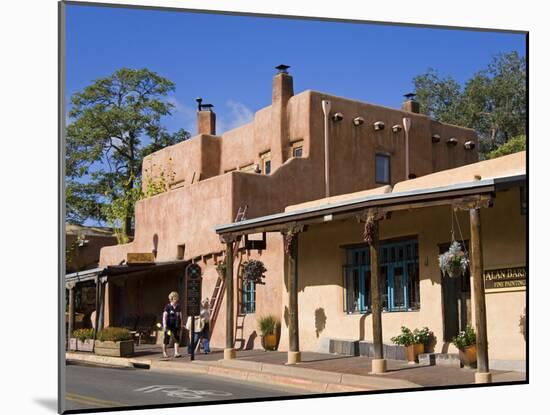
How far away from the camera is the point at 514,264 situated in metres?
16.3

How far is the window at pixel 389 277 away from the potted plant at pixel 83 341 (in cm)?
690

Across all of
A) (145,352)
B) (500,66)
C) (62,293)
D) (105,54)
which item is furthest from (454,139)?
(62,293)

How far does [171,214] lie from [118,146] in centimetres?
402

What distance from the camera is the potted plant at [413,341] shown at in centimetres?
1794

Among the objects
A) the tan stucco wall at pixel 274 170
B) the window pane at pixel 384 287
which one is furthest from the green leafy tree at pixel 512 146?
the window pane at pixel 384 287

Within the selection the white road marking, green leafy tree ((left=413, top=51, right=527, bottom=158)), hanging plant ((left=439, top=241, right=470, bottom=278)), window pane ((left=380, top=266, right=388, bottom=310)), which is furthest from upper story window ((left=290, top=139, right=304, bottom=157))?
the white road marking

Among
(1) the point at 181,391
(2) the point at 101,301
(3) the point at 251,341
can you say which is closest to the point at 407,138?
(3) the point at 251,341

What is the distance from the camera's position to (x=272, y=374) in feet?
57.2

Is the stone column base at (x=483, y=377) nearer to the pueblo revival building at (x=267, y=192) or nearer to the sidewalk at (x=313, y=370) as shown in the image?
the sidewalk at (x=313, y=370)

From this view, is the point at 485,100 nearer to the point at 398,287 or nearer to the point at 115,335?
the point at 398,287

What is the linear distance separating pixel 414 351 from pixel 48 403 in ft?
24.1

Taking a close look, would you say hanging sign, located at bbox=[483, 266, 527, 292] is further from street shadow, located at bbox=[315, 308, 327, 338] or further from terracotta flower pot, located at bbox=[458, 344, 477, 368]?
street shadow, located at bbox=[315, 308, 327, 338]

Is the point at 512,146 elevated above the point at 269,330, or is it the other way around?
the point at 512,146

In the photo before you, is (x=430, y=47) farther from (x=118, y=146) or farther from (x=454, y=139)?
(x=118, y=146)
